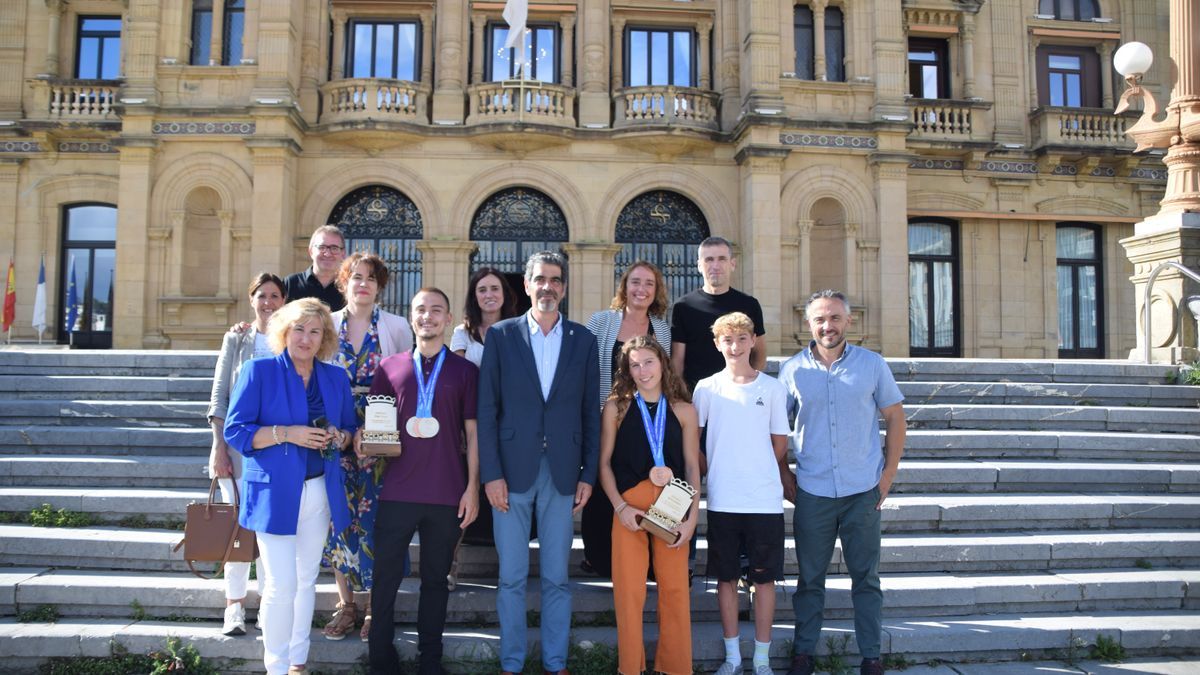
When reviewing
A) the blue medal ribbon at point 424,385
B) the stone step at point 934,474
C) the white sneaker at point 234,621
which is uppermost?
the blue medal ribbon at point 424,385

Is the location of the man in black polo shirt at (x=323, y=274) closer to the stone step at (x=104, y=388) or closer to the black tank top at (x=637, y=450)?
the black tank top at (x=637, y=450)

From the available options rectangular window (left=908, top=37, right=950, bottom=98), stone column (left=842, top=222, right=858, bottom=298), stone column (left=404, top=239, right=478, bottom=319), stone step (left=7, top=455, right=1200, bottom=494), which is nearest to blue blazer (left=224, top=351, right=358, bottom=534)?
stone step (left=7, top=455, right=1200, bottom=494)

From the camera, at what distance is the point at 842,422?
4.86 m

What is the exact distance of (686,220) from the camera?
1769cm

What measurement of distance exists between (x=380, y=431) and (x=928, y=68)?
19.8 m

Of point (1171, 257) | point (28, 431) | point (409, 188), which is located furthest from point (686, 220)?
point (28, 431)

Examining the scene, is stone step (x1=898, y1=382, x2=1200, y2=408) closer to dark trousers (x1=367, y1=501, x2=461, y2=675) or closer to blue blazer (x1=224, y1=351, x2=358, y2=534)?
dark trousers (x1=367, y1=501, x2=461, y2=675)

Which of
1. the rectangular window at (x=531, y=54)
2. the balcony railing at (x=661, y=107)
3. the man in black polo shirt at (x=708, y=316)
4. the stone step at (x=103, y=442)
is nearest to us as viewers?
the man in black polo shirt at (x=708, y=316)

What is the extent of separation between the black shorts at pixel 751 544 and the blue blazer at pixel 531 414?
0.89m

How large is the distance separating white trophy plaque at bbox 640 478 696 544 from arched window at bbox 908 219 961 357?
644 inches

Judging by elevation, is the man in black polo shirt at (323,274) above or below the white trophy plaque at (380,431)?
above

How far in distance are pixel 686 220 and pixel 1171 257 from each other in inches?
386

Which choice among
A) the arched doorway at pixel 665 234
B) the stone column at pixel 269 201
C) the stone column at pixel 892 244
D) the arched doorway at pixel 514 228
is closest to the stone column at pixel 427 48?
the arched doorway at pixel 514 228

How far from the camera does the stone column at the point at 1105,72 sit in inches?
779
